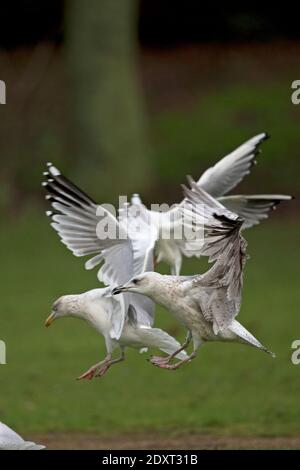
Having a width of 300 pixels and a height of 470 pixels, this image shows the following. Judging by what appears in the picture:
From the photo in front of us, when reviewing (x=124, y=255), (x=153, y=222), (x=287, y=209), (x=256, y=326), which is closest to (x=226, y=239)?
(x=124, y=255)

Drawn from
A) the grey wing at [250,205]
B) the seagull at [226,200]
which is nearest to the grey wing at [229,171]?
the seagull at [226,200]

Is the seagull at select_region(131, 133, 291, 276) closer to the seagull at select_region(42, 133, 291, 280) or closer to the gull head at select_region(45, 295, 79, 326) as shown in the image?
the seagull at select_region(42, 133, 291, 280)

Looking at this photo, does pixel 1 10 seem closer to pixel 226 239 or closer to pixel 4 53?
pixel 4 53

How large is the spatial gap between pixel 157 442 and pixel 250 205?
6.86 ft

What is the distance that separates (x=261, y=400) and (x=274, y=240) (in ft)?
26.3

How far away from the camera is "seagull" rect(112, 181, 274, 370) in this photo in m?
7.98

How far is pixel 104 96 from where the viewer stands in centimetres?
2264

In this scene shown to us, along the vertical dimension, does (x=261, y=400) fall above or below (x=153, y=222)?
below

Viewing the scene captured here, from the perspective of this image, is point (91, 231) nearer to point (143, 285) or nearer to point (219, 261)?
point (143, 285)

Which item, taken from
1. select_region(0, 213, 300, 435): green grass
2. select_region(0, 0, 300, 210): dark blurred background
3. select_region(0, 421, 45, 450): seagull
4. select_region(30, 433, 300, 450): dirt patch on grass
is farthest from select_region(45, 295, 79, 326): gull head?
select_region(0, 0, 300, 210): dark blurred background

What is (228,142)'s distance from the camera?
24.3m

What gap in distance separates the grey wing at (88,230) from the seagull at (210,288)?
78 cm

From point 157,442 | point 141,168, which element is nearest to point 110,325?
point 157,442

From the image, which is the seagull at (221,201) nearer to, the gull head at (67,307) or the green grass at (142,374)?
the gull head at (67,307)
